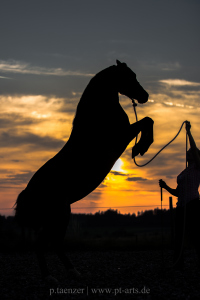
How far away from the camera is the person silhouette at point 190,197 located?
7.85 metres

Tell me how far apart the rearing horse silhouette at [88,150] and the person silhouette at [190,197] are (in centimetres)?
132

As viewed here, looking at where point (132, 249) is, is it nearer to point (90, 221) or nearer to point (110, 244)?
point (110, 244)

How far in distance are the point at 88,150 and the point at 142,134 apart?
3.32 ft

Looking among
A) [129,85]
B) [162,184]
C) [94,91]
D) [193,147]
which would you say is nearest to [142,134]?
[129,85]

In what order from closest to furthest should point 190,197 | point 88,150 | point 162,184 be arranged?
1. point 88,150
2. point 190,197
3. point 162,184

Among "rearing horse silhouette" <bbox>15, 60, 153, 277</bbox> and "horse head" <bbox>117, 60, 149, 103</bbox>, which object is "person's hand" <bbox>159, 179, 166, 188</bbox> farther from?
"horse head" <bbox>117, 60, 149, 103</bbox>

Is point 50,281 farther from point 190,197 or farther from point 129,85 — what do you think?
point 129,85

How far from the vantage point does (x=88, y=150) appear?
701 cm

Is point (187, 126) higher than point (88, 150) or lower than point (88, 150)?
higher

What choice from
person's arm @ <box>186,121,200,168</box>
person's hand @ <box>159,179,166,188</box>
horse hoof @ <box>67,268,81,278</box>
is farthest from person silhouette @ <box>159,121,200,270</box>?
horse hoof @ <box>67,268,81,278</box>

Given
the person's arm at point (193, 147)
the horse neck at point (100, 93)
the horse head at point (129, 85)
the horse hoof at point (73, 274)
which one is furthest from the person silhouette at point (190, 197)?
the horse hoof at point (73, 274)

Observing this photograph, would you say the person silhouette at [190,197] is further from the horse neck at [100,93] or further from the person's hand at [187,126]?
the horse neck at [100,93]

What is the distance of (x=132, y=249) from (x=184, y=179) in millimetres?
7610

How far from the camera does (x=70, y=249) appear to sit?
1528 centimetres
